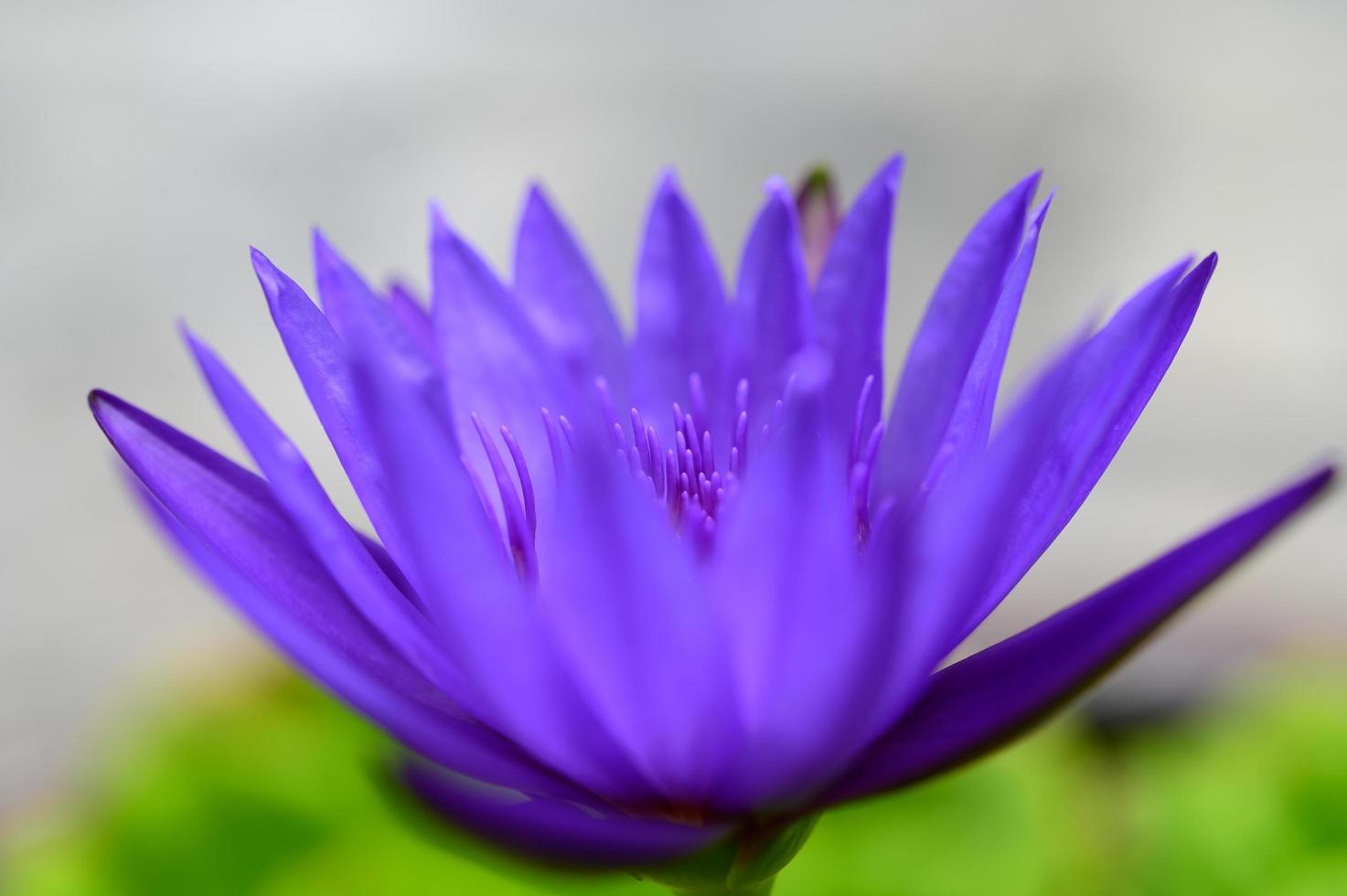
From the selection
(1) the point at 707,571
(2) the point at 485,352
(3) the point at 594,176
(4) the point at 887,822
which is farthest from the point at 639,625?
(3) the point at 594,176

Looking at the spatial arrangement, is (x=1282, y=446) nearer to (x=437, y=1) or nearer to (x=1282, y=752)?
(x=1282, y=752)

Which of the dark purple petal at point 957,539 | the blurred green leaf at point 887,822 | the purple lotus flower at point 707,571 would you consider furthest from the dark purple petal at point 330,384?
the blurred green leaf at point 887,822

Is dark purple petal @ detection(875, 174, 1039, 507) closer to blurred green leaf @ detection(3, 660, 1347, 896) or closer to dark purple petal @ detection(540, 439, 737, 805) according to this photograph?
dark purple petal @ detection(540, 439, 737, 805)

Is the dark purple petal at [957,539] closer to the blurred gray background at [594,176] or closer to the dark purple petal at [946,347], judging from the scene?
the dark purple petal at [946,347]

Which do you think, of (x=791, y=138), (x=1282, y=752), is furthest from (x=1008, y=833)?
(x=791, y=138)

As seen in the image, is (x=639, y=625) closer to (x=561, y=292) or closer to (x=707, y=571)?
(x=707, y=571)

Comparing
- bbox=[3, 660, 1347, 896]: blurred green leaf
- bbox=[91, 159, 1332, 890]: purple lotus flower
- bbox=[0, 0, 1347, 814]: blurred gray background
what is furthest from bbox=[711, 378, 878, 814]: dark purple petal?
bbox=[0, 0, 1347, 814]: blurred gray background
